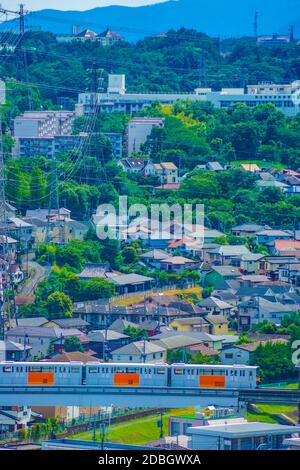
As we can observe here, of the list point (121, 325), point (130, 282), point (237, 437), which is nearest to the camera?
point (237, 437)

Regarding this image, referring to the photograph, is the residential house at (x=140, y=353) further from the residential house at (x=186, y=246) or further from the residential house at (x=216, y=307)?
the residential house at (x=186, y=246)

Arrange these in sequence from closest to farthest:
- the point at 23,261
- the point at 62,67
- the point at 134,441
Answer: the point at 134,441, the point at 23,261, the point at 62,67

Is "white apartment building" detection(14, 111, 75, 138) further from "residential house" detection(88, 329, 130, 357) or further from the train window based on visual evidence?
the train window

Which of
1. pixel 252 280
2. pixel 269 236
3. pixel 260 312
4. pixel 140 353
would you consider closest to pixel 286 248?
pixel 269 236

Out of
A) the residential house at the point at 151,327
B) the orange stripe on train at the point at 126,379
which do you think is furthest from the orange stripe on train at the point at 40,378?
the residential house at the point at 151,327

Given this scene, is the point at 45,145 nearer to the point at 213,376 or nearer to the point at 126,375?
the point at 126,375

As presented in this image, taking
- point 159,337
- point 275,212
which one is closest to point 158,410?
point 159,337

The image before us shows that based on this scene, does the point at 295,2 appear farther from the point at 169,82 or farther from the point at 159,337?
the point at 159,337
